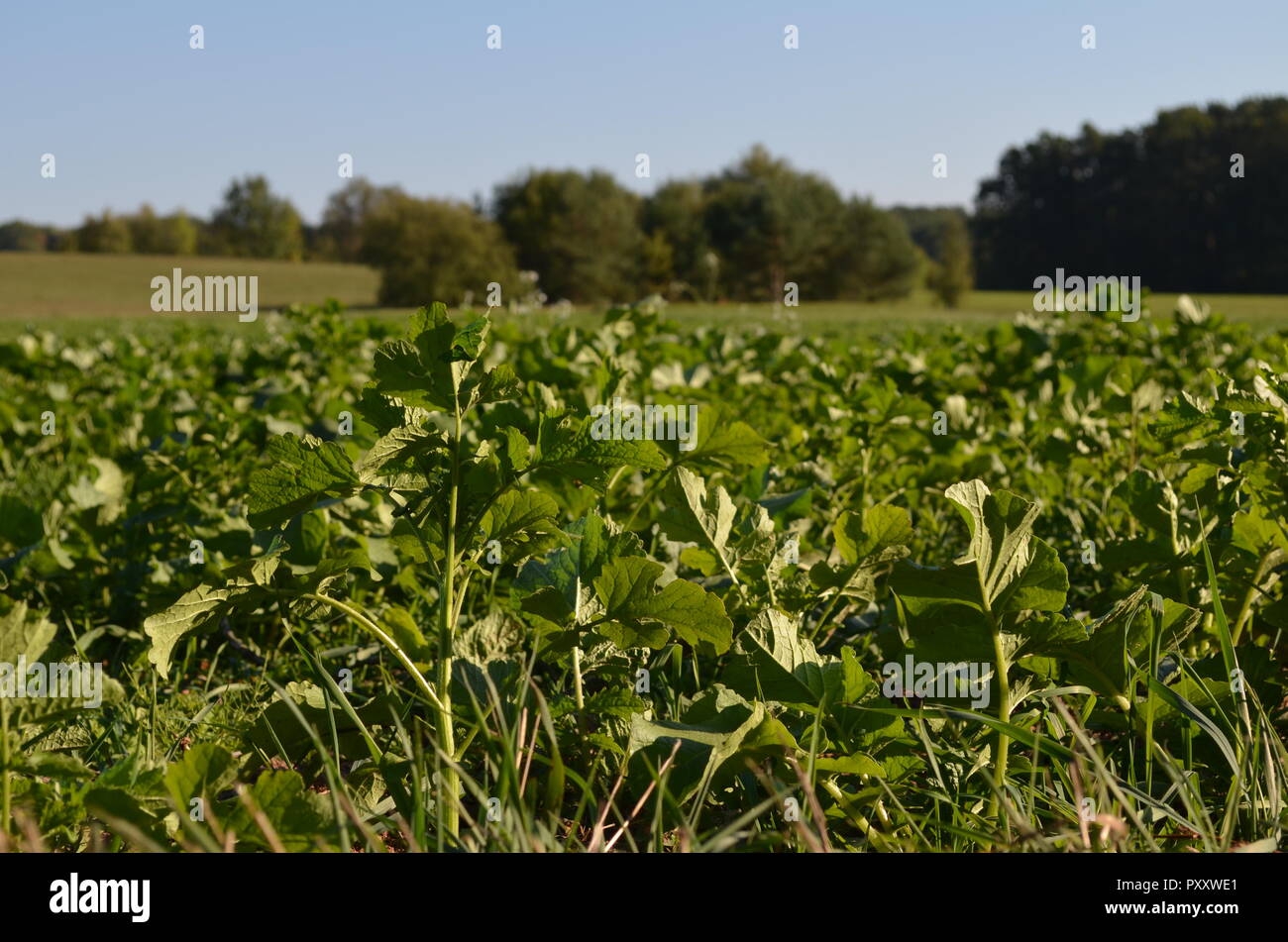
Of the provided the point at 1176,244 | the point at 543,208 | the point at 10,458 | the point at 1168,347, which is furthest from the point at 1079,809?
the point at 1176,244

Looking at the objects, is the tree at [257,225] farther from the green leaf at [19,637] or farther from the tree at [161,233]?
the green leaf at [19,637]

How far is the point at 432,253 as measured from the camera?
2267 inches

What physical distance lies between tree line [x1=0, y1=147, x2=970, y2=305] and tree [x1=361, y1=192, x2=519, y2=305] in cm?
8

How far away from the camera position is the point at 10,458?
510cm

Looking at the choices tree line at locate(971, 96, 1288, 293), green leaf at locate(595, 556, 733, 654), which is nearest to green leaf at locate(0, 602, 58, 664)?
green leaf at locate(595, 556, 733, 654)

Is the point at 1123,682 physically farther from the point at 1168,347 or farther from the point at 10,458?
the point at 10,458

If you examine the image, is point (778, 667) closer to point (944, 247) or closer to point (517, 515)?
point (517, 515)

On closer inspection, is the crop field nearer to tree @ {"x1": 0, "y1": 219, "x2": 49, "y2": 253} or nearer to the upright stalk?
the upright stalk

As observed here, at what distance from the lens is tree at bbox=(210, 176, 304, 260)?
9812cm

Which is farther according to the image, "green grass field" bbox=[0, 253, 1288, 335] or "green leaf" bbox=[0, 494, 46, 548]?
"green grass field" bbox=[0, 253, 1288, 335]

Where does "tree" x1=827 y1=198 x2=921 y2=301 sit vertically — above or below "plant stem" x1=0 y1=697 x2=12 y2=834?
above

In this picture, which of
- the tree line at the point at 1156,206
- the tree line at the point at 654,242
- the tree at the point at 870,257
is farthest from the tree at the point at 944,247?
the tree line at the point at 1156,206

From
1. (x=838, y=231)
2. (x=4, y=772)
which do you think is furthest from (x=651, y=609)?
(x=838, y=231)

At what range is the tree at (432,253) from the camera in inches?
2202
